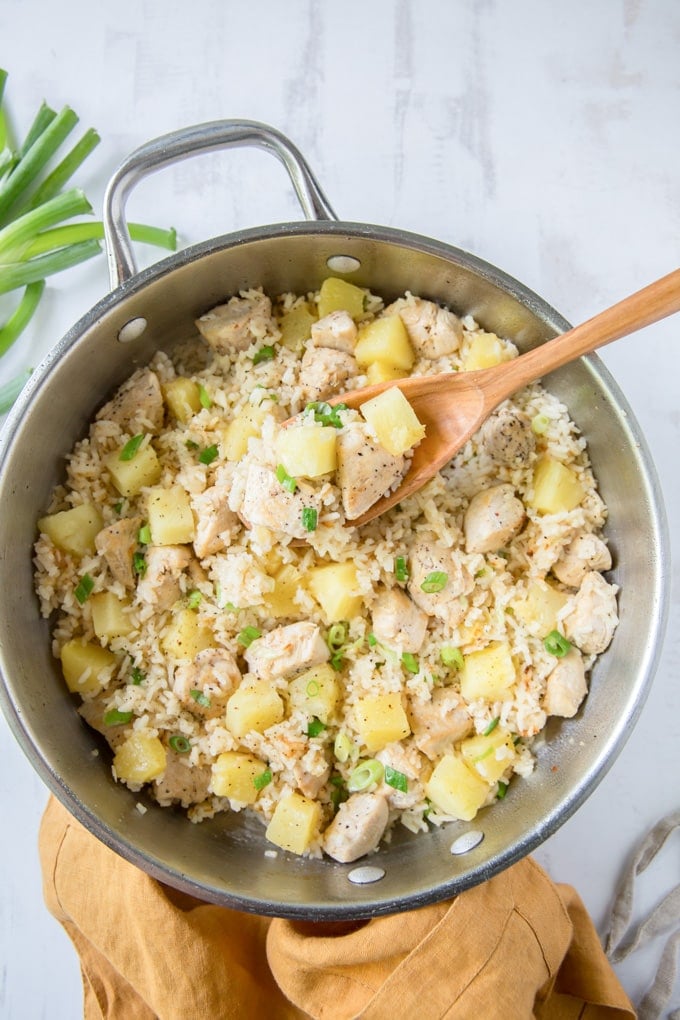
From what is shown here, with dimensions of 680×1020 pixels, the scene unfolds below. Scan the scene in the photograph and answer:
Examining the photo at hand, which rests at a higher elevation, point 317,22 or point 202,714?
point 317,22

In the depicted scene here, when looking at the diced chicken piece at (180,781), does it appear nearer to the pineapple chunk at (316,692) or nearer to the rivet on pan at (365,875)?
the pineapple chunk at (316,692)

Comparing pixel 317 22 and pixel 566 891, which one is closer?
pixel 566 891

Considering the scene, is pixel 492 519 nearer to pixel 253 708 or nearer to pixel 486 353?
pixel 486 353

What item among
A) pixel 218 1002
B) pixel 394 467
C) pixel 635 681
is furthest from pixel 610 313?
pixel 218 1002

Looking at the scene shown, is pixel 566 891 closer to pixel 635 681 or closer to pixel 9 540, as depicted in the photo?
pixel 635 681

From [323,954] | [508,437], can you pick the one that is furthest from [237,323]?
[323,954]

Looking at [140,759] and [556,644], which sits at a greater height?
[556,644]

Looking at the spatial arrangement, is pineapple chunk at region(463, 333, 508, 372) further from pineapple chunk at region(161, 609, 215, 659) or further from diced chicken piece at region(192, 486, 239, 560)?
pineapple chunk at region(161, 609, 215, 659)

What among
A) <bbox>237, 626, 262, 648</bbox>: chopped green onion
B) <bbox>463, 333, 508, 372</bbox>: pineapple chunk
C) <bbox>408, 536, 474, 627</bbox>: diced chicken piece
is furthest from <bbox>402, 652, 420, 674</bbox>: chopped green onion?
<bbox>463, 333, 508, 372</bbox>: pineapple chunk
